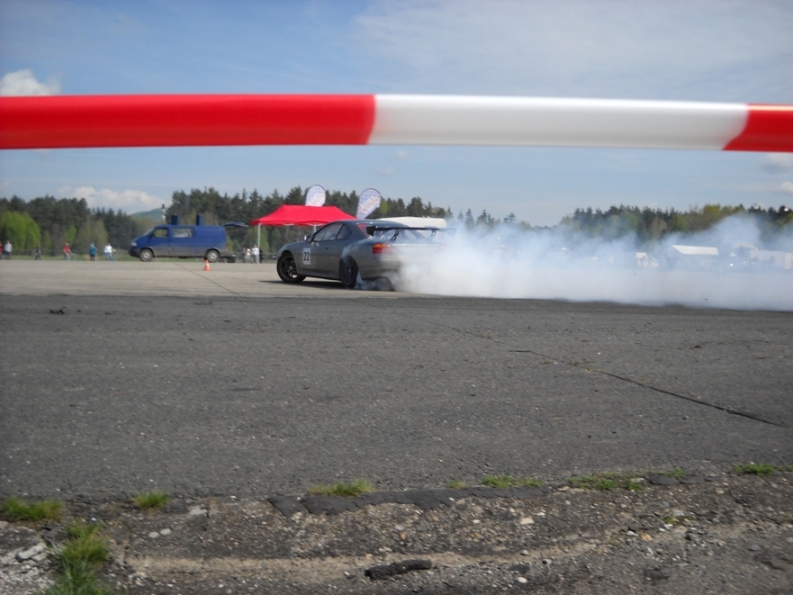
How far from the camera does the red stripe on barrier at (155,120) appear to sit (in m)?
1.77

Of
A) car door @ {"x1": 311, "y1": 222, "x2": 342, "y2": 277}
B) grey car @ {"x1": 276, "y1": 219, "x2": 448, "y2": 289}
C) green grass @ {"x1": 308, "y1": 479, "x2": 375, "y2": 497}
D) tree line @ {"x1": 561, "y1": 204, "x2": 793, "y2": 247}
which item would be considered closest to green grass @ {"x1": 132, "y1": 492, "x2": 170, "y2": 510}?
green grass @ {"x1": 308, "y1": 479, "x2": 375, "y2": 497}

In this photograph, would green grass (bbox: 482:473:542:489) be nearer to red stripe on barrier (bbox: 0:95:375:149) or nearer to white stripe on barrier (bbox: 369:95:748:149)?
white stripe on barrier (bbox: 369:95:748:149)

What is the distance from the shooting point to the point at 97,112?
177 cm

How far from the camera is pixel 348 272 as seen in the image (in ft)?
42.9

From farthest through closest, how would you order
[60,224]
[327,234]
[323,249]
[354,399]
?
1. [323,249]
2. [327,234]
3. [354,399]
4. [60,224]

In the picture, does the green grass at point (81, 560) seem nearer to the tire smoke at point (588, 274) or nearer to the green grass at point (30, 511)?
the green grass at point (30, 511)

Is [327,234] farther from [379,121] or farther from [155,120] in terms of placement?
[155,120]

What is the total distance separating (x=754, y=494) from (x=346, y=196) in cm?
199

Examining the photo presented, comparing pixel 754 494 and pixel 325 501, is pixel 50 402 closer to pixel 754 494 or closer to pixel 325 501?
pixel 325 501

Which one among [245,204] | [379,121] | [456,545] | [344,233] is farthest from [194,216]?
[344,233]

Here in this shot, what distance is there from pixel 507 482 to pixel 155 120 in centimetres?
194

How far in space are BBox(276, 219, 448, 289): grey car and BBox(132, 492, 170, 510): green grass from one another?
339 inches

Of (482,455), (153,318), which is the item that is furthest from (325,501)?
(153,318)

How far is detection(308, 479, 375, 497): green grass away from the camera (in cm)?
285
